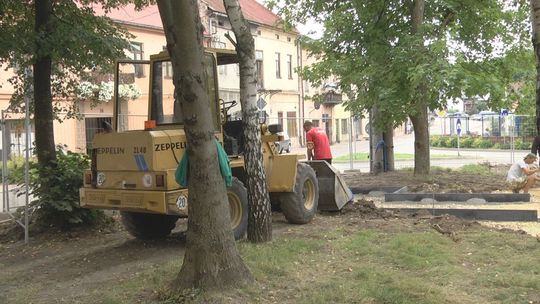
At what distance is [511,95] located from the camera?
15.5m

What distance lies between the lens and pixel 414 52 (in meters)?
14.1

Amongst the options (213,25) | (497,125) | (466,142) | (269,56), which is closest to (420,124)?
(213,25)

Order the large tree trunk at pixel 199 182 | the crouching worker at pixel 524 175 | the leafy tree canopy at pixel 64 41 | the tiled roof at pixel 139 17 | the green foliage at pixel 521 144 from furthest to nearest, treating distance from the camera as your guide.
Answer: the green foliage at pixel 521 144 < the tiled roof at pixel 139 17 < the crouching worker at pixel 524 175 < the leafy tree canopy at pixel 64 41 < the large tree trunk at pixel 199 182

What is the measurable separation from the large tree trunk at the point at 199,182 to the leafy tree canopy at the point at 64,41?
15.6ft

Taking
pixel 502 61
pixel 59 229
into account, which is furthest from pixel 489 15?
pixel 59 229

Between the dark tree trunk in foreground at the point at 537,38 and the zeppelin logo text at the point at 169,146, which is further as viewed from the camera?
the zeppelin logo text at the point at 169,146

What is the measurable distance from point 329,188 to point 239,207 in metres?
2.86

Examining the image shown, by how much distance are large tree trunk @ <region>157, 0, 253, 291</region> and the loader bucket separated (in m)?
5.15

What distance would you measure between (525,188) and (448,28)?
14.6 ft

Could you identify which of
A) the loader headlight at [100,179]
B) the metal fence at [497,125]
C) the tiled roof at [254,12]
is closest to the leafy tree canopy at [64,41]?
the loader headlight at [100,179]

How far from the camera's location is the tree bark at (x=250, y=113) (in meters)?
7.32

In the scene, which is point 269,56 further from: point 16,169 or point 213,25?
point 16,169

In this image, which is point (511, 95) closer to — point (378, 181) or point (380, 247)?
point (378, 181)

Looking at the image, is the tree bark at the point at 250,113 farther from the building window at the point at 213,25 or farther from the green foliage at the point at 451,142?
the green foliage at the point at 451,142
